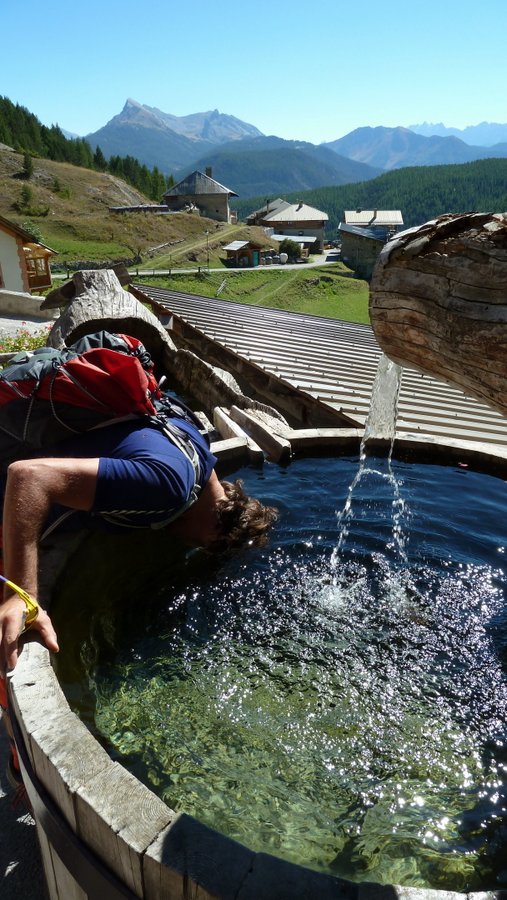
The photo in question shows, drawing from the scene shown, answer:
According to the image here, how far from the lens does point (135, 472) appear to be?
2707mm

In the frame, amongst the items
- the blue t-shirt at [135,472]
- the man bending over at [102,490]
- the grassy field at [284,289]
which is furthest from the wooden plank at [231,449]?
the grassy field at [284,289]

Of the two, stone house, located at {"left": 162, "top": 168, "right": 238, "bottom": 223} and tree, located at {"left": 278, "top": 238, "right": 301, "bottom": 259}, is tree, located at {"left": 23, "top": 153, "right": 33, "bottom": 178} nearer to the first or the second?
stone house, located at {"left": 162, "top": 168, "right": 238, "bottom": 223}

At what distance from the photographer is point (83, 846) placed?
1.92m

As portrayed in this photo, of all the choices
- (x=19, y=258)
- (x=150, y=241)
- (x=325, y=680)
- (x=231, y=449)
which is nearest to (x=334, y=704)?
(x=325, y=680)

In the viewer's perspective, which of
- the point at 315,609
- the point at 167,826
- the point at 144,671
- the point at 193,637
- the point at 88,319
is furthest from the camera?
the point at 88,319

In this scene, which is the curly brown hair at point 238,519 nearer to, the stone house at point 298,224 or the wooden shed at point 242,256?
the wooden shed at point 242,256

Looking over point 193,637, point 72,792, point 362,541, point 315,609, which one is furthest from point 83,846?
point 362,541

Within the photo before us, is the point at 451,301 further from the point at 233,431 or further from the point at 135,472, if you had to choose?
the point at 233,431

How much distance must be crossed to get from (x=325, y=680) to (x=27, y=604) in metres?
1.77

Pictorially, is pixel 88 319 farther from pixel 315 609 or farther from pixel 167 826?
pixel 167 826

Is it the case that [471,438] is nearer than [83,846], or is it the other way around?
[83,846]

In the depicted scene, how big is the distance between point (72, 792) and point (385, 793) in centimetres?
147

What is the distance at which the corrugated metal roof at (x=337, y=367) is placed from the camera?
6688 mm

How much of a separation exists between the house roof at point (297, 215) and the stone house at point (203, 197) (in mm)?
6526
